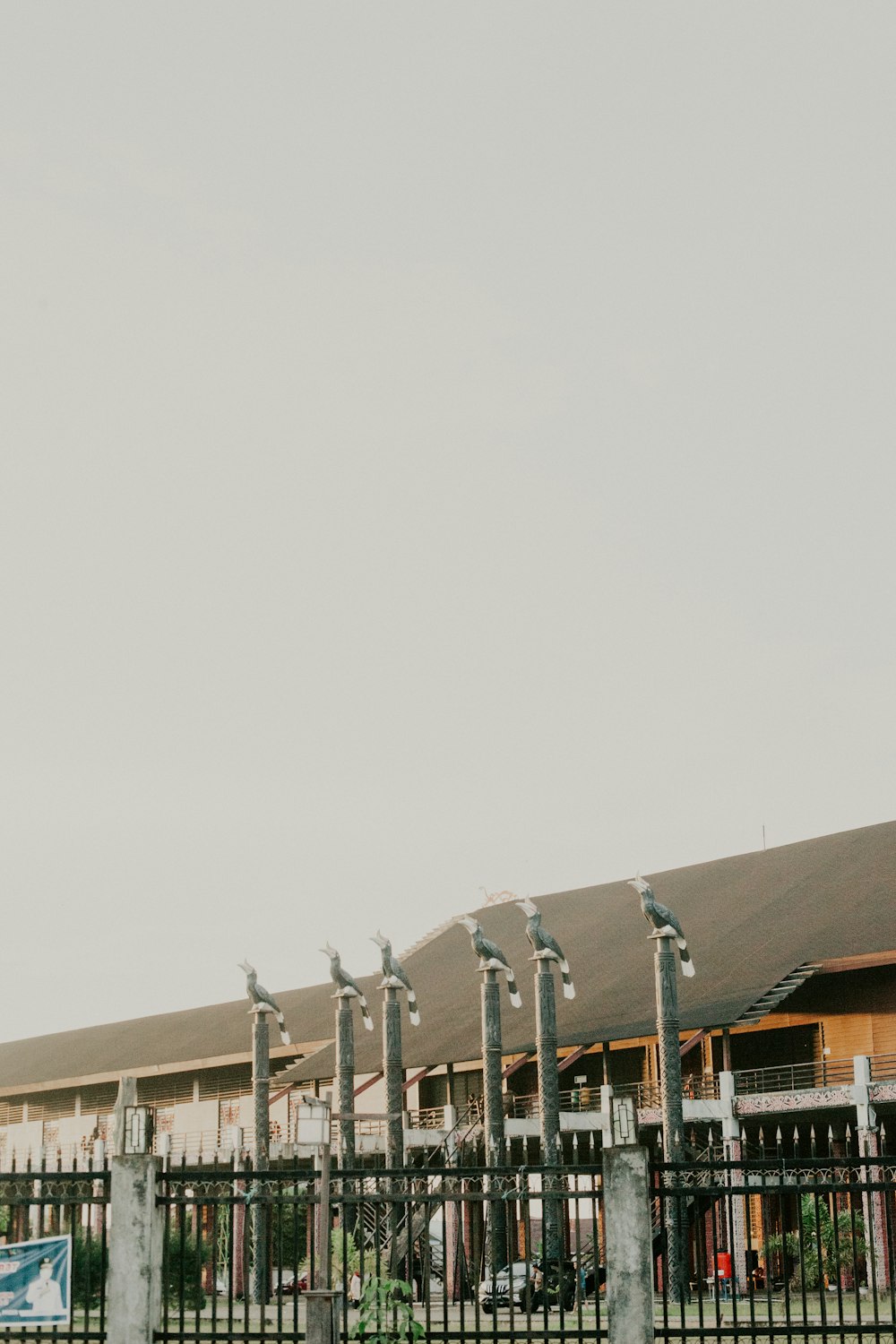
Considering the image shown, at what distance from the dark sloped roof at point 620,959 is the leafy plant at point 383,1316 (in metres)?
23.4

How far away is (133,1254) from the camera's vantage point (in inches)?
545

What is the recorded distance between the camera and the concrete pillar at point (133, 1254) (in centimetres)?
1380

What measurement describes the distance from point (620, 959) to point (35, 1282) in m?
34.8

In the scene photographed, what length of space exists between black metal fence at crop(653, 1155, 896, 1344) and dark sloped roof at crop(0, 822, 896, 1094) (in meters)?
5.46

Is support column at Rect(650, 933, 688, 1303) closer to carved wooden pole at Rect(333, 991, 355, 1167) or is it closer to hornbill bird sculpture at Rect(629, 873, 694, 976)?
hornbill bird sculpture at Rect(629, 873, 694, 976)

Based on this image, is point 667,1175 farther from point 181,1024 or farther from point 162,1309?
point 181,1024

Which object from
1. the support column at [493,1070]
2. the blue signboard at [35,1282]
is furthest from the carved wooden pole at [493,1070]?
the blue signboard at [35,1282]

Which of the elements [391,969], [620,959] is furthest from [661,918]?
[620,959]

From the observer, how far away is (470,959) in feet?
188

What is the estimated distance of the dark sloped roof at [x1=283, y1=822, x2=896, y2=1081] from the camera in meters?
39.8

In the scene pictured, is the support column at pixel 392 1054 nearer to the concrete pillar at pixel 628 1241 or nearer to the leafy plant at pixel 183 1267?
the leafy plant at pixel 183 1267

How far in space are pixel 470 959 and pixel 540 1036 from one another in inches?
903

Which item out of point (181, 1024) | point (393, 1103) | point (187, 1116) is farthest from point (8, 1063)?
point (393, 1103)

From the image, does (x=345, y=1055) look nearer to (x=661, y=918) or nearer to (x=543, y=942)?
(x=543, y=942)
